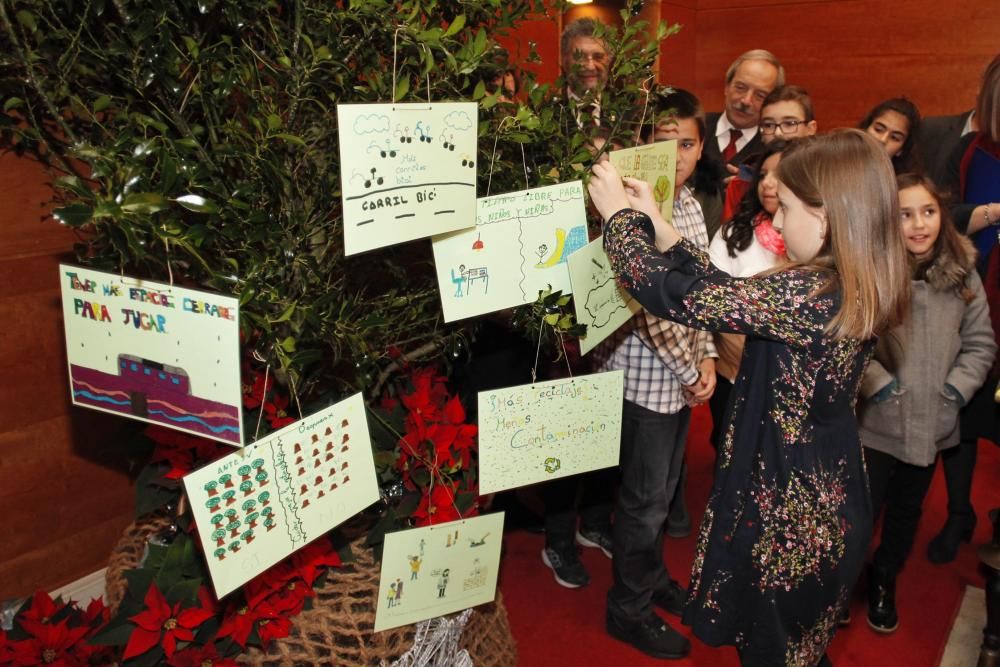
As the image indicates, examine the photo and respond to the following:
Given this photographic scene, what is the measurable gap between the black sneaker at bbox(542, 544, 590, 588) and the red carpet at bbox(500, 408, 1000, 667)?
0.08 feet

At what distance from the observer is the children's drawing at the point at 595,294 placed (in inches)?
51.3

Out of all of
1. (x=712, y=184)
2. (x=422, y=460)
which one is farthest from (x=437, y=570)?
(x=712, y=184)

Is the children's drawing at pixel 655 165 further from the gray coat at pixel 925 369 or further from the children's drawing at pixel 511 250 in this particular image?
the gray coat at pixel 925 369

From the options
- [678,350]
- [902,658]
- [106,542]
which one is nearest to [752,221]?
[678,350]

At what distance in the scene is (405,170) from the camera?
3.39ft

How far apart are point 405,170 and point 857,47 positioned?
184 inches

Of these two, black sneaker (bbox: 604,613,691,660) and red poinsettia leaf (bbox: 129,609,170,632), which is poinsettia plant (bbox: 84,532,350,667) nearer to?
red poinsettia leaf (bbox: 129,609,170,632)

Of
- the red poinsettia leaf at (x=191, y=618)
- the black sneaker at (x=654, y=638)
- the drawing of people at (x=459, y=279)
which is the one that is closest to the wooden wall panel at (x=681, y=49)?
the black sneaker at (x=654, y=638)

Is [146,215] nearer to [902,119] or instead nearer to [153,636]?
[153,636]

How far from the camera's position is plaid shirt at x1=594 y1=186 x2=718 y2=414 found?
6.16 feet

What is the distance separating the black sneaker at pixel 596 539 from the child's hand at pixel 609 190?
1.59 meters

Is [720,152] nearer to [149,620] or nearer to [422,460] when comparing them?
[422,460]

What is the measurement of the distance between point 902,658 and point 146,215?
2189mm

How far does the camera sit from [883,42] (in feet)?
15.5
